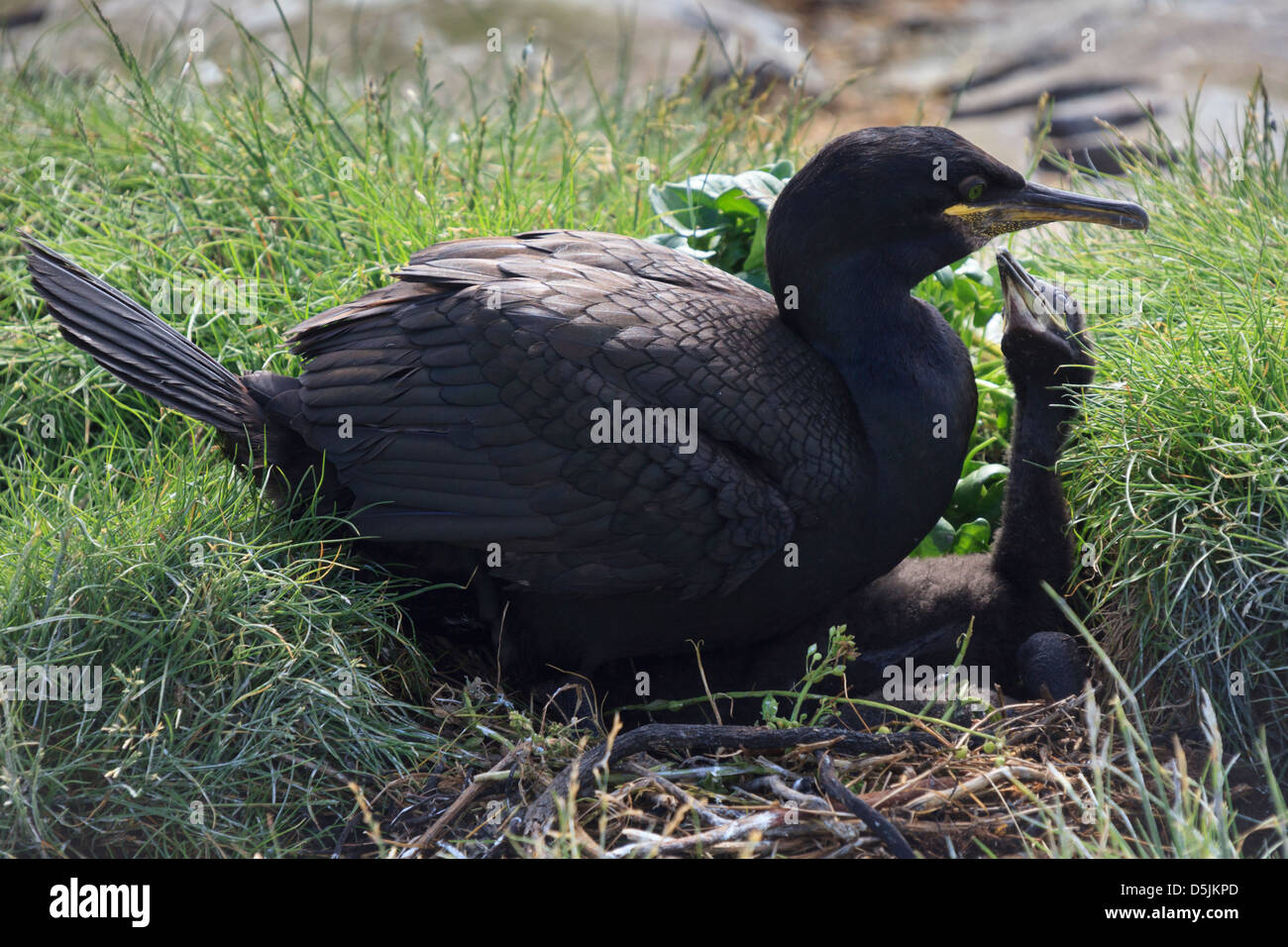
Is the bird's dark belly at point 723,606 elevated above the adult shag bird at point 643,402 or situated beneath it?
situated beneath

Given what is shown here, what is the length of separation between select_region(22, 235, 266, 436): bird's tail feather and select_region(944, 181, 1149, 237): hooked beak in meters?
1.89

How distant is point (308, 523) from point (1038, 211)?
203cm

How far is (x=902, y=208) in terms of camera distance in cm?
308

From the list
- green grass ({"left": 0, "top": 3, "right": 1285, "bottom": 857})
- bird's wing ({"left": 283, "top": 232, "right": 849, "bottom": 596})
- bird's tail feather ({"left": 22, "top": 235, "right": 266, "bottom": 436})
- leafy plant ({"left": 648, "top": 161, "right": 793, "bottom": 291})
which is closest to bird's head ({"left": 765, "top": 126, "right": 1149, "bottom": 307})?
bird's wing ({"left": 283, "top": 232, "right": 849, "bottom": 596})

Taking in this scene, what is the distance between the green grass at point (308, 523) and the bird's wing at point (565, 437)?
0.32 meters

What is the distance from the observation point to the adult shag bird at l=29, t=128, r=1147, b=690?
297cm

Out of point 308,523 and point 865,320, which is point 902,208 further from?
point 308,523

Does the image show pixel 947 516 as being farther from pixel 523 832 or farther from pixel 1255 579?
pixel 523 832

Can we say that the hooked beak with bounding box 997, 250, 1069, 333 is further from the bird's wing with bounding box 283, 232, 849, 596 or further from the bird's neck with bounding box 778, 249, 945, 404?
the bird's wing with bounding box 283, 232, 849, 596

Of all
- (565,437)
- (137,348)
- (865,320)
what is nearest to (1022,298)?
(865,320)

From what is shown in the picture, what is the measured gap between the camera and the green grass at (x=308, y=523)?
8.79 ft

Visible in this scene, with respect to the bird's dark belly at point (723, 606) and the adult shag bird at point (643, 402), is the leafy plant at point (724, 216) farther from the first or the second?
the bird's dark belly at point (723, 606)

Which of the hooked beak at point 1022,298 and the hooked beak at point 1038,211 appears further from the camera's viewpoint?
the hooked beak at point 1022,298

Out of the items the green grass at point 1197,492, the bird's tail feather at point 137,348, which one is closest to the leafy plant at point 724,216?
the green grass at point 1197,492
